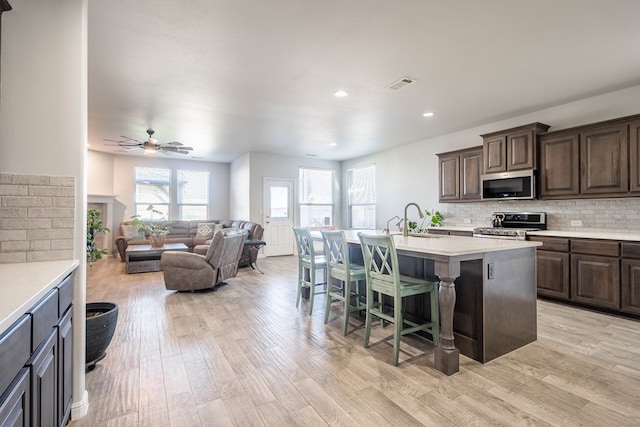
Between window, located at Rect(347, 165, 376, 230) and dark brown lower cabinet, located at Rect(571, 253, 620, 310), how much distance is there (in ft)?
14.5

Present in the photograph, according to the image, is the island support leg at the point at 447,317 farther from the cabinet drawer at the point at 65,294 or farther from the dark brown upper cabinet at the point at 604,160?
the dark brown upper cabinet at the point at 604,160

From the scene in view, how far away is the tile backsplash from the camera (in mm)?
3809

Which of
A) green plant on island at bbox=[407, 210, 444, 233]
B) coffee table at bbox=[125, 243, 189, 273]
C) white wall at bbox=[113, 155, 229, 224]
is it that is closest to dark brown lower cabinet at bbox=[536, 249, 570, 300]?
green plant on island at bbox=[407, 210, 444, 233]

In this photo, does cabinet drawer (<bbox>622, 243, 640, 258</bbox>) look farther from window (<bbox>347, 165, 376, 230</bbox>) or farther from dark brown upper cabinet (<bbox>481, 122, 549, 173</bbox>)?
window (<bbox>347, 165, 376, 230</bbox>)

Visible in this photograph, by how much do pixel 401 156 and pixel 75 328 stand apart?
21.0 feet

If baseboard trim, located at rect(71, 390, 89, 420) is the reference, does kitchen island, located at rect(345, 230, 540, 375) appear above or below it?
above

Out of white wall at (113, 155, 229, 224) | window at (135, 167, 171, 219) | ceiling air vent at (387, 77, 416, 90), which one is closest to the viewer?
ceiling air vent at (387, 77, 416, 90)

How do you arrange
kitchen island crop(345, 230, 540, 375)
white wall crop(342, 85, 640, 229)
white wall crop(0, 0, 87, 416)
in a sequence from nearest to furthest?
1. white wall crop(0, 0, 87, 416)
2. kitchen island crop(345, 230, 540, 375)
3. white wall crop(342, 85, 640, 229)

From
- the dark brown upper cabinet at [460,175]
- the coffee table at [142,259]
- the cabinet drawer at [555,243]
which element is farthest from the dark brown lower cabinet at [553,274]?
the coffee table at [142,259]

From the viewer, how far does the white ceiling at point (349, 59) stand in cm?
236

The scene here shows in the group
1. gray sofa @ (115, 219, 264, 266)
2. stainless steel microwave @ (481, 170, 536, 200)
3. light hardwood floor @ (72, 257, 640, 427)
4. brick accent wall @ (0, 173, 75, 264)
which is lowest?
light hardwood floor @ (72, 257, 640, 427)

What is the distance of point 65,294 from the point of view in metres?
1.52

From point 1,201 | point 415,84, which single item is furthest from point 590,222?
point 1,201

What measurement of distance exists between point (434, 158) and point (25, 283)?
20.3ft
